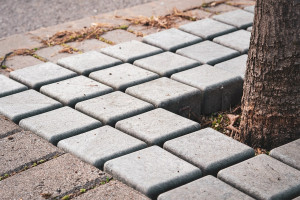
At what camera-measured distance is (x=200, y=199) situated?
2400mm

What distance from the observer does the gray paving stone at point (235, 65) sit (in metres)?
3.71

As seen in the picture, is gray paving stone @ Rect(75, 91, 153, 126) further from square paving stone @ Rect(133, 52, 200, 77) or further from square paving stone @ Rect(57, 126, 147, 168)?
square paving stone @ Rect(133, 52, 200, 77)

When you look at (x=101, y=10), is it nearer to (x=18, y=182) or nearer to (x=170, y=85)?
Result: (x=170, y=85)

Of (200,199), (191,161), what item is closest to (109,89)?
(191,161)

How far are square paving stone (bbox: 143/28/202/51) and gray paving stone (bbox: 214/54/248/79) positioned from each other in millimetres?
456

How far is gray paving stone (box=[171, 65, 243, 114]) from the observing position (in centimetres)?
346

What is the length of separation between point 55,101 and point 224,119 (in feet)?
→ 3.44

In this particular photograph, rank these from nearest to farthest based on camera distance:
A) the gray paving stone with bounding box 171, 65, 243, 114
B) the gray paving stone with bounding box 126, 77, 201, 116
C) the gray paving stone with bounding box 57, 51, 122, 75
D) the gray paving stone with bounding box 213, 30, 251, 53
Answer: the gray paving stone with bounding box 126, 77, 201, 116 → the gray paving stone with bounding box 171, 65, 243, 114 → the gray paving stone with bounding box 57, 51, 122, 75 → the gray paving stone with bounding box 213, 30, 251, 53

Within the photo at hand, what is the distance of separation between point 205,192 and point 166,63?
1544mm

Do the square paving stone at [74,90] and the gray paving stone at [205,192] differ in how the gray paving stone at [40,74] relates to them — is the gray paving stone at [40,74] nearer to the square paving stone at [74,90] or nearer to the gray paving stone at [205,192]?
the square paving stone at [74,90]

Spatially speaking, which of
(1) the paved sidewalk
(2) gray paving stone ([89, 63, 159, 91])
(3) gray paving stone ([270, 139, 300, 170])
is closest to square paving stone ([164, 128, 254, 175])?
(1) the paved sidewalk

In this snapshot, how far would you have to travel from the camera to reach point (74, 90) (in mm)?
3516

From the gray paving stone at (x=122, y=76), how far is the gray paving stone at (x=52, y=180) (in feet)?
2.87

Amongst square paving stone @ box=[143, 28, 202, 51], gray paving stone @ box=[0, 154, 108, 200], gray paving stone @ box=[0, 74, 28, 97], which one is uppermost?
square paving stone @ box=[143, 28, 202, 51]
